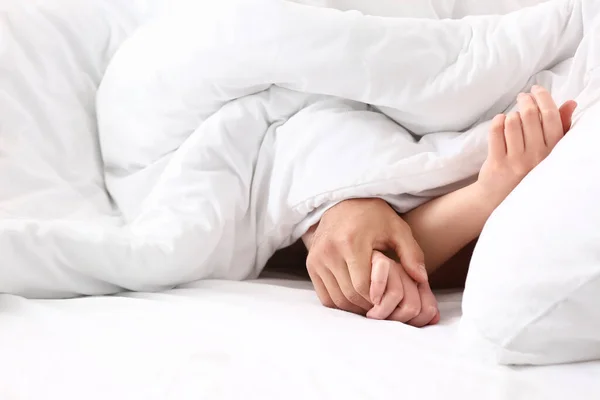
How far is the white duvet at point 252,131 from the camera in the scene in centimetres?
76

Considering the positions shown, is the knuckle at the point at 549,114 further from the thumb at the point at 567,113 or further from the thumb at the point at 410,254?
the thumb at the point at 410,254

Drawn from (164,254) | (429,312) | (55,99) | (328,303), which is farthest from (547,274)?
(55,99)

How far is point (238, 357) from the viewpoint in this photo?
0.57 m

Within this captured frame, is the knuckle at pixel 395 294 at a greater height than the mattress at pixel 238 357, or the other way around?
the mattress at pixel 238 357

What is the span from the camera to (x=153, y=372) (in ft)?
1.82

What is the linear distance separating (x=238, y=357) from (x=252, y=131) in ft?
1.24

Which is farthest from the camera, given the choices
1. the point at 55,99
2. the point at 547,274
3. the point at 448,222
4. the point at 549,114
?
the point at 55,99

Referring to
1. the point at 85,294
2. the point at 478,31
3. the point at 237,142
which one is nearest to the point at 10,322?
the point at 85,294

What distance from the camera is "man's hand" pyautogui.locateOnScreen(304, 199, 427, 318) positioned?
716 millimetres

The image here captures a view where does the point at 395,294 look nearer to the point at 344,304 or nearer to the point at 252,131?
the point at 344,304

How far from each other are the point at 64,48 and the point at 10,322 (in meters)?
0.53

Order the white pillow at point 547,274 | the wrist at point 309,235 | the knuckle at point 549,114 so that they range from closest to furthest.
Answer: the white pillow at point 547,274, the knuckle at point 549,114, the wrist at point 309,235

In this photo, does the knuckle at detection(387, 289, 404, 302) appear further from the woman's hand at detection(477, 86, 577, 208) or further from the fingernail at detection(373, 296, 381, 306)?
the woman's hand at detection(477, 86, 577, 208)

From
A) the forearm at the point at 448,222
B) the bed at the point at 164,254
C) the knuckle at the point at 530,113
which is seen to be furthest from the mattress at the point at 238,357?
the knuckle at the point at 530,113
